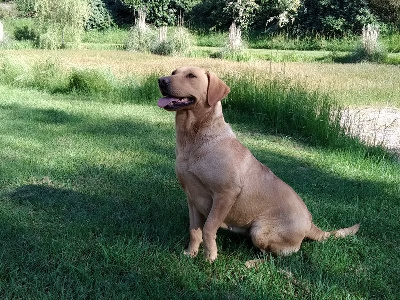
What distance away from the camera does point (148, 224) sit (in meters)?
3.86

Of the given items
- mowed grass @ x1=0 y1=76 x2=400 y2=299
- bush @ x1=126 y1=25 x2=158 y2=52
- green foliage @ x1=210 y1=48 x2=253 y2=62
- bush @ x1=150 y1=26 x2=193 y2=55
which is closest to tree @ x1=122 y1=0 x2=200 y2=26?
bush @ x1=126 y1=25 x2=158 y2=52

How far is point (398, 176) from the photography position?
5.60 metres

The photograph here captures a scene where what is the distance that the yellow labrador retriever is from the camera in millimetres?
3086

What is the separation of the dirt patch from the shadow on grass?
1.56 m

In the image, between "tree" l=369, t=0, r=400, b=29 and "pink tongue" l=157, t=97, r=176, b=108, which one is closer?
"pink tongue" l=157, t=97, r=176, b=108

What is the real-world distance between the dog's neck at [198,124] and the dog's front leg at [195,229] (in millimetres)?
523

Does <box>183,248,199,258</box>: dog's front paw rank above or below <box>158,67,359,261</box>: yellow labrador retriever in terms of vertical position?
below

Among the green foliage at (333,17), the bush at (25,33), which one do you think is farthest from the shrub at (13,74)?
the green foliage at (333,17)

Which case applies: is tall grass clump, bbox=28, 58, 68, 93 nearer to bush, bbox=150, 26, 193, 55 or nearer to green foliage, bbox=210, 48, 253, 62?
bush, bbox=150, 26, 193, 55

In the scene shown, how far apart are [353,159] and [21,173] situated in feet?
14.0

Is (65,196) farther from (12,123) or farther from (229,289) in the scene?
(12,123)

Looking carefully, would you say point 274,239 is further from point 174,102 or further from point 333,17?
point 333,17

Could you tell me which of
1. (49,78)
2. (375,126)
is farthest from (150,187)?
(49,78)

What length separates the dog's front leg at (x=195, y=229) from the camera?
11.1 ft
